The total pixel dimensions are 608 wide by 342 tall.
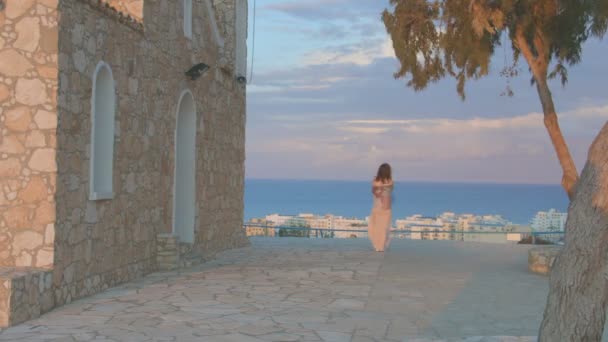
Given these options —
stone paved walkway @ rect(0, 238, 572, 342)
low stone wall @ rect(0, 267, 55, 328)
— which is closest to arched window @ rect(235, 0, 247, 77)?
stone paved walkway @ rect(0, 238, 572, 342)

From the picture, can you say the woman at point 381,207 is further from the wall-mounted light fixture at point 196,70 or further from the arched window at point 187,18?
the arched window at point 187,18

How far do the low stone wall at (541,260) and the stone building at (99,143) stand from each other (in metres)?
5.95

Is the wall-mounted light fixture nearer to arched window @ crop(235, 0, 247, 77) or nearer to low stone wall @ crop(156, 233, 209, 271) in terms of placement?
low stone wall @ crop(156, 233, 209, 271)

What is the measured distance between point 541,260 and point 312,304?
17.5 feet

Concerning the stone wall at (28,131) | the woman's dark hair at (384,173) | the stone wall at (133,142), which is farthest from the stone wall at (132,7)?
the woman's dark hair at (384,173)

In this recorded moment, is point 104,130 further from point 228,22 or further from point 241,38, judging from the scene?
point 241,38

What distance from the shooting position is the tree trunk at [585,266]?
514 centimetres

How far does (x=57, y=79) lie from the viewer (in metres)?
8.75

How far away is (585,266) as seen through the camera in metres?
5.23

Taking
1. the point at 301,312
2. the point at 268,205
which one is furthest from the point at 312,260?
the point at 268,205

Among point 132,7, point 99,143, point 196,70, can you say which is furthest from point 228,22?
point 99,143

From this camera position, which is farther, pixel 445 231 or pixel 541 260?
pixel 445 231

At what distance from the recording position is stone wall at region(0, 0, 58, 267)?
870 cm

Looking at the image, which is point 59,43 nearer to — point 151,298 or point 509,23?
point 151,298
